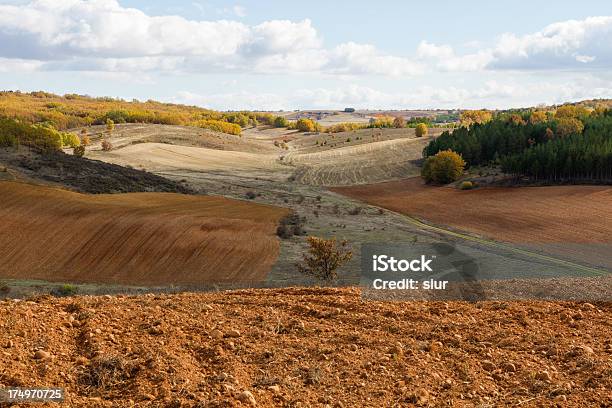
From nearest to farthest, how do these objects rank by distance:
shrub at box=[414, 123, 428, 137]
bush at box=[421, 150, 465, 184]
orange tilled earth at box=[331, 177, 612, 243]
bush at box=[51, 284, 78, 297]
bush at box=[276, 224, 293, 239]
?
1. bush at box=[51, 284, 78, 297]
2. bush at box=[276, 224, 293, 239]
3. orange tilled earth at box=[331, 177, 612, 243]
4. bush at box=[421, 150, 465, 184]
5. shrub at box=[414, 123, 428, 137]

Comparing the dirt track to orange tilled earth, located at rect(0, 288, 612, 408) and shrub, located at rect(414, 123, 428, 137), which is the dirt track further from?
orange tilled earth, located at rect(0, 288, 612, 408)

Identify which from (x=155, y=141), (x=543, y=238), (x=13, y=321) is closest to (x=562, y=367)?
(x=13, y=321)

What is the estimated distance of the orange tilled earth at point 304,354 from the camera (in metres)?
10.9

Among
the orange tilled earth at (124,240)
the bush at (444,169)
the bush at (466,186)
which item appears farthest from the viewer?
the bush at (444,169)

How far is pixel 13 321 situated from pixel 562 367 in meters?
11.7

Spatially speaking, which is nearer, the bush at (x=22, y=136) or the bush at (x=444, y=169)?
the bush at (x=22, y=136)

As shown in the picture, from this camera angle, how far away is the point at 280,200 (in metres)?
85.3

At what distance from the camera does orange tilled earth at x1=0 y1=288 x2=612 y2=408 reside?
35.7 ft

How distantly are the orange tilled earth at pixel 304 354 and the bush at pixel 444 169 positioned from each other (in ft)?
306

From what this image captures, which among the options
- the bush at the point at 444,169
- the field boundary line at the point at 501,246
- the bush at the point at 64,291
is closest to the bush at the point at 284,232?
the field boundary line at the point at 501,246

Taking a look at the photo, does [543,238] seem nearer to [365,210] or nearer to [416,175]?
[365,210]

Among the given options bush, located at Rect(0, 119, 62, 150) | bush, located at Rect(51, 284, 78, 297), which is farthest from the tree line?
bush, located at Rect(51, 284, 78, 297)

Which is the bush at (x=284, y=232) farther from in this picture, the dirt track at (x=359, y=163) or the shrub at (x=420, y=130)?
the shrub at (x=420, y=130)

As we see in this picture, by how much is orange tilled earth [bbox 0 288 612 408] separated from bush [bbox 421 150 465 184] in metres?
93.4
